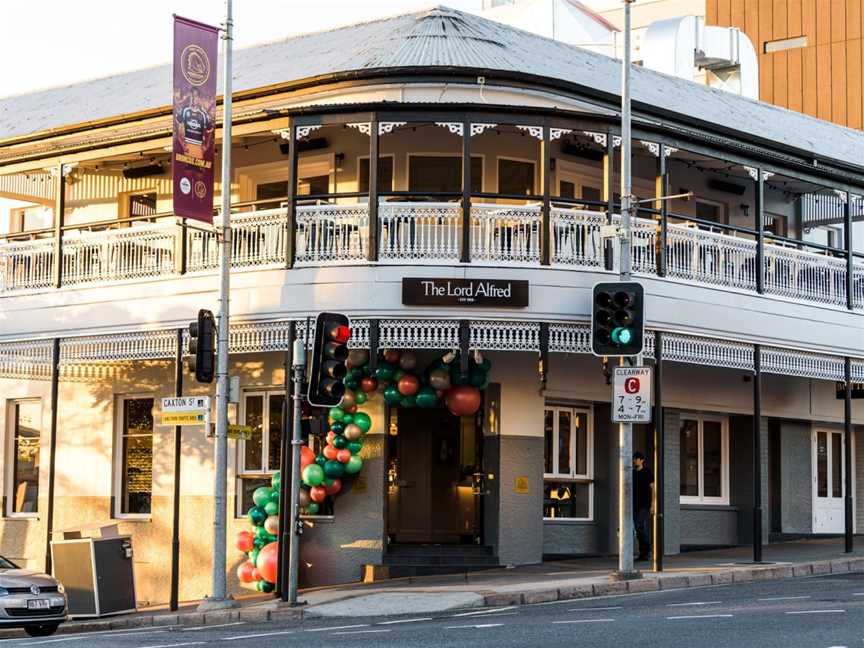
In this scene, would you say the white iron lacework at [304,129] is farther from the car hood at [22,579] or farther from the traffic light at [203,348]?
the car hood at [22,579]

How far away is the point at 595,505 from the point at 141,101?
35.8 feet

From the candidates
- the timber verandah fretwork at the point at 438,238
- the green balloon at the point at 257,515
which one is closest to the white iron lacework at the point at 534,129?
the timber verandah fretwork at the point at 438,238

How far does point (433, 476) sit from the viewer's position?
24719 millimetres

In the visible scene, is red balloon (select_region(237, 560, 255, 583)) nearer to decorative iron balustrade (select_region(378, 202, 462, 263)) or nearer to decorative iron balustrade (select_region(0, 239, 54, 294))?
decorative iron balustrade (select_region(378, 202, 462, 263))

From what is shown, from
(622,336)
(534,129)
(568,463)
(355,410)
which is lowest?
(568,463)

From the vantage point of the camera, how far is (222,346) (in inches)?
840

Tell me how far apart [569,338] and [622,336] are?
7.96 feet

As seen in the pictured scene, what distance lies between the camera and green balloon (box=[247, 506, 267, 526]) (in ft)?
78.2

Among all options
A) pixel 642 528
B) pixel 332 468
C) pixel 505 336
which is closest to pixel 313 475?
pixel 332 468

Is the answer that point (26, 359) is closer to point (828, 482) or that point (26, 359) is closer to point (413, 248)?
point (413, 248)

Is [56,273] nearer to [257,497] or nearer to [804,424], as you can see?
[257,497]

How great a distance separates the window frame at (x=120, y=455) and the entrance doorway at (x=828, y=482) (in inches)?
504

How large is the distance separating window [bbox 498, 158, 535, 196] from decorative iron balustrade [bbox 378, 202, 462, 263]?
298 cm

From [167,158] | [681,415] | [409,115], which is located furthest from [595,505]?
Answer: [167,158]
